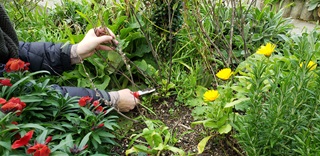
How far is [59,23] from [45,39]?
0.50 metres

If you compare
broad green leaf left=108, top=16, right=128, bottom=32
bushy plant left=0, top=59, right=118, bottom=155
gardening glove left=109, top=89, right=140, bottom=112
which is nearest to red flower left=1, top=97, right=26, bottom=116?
bushy plant left=0, top=59, right=118, bottom=155

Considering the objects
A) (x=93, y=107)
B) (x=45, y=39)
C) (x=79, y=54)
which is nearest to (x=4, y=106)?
→ (x=93, y=107)

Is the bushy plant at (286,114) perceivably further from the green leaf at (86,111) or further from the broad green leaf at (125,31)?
the broad green leaf at (125,31)

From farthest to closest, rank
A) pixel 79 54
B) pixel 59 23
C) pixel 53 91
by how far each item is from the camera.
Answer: pixel 59 23
pixel 79 54
pixel 53 91

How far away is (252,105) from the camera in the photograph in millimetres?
1480

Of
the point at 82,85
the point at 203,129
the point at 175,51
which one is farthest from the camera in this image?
the point at 175,51

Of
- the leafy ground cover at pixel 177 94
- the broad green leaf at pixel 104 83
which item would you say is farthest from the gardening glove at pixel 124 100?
the broad green leaf at pixel 104 83

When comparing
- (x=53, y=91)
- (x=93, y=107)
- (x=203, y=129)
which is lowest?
(x=203, y=129)

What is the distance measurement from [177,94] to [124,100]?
369mm

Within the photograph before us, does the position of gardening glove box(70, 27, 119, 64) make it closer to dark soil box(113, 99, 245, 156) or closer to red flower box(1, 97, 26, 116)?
dark soil box(113, 99, 245, 156)

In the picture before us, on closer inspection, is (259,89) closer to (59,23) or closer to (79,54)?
(79,54)

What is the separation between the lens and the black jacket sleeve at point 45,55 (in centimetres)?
228

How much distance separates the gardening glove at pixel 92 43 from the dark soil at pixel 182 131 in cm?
44

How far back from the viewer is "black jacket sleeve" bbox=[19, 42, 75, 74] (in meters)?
2.28
